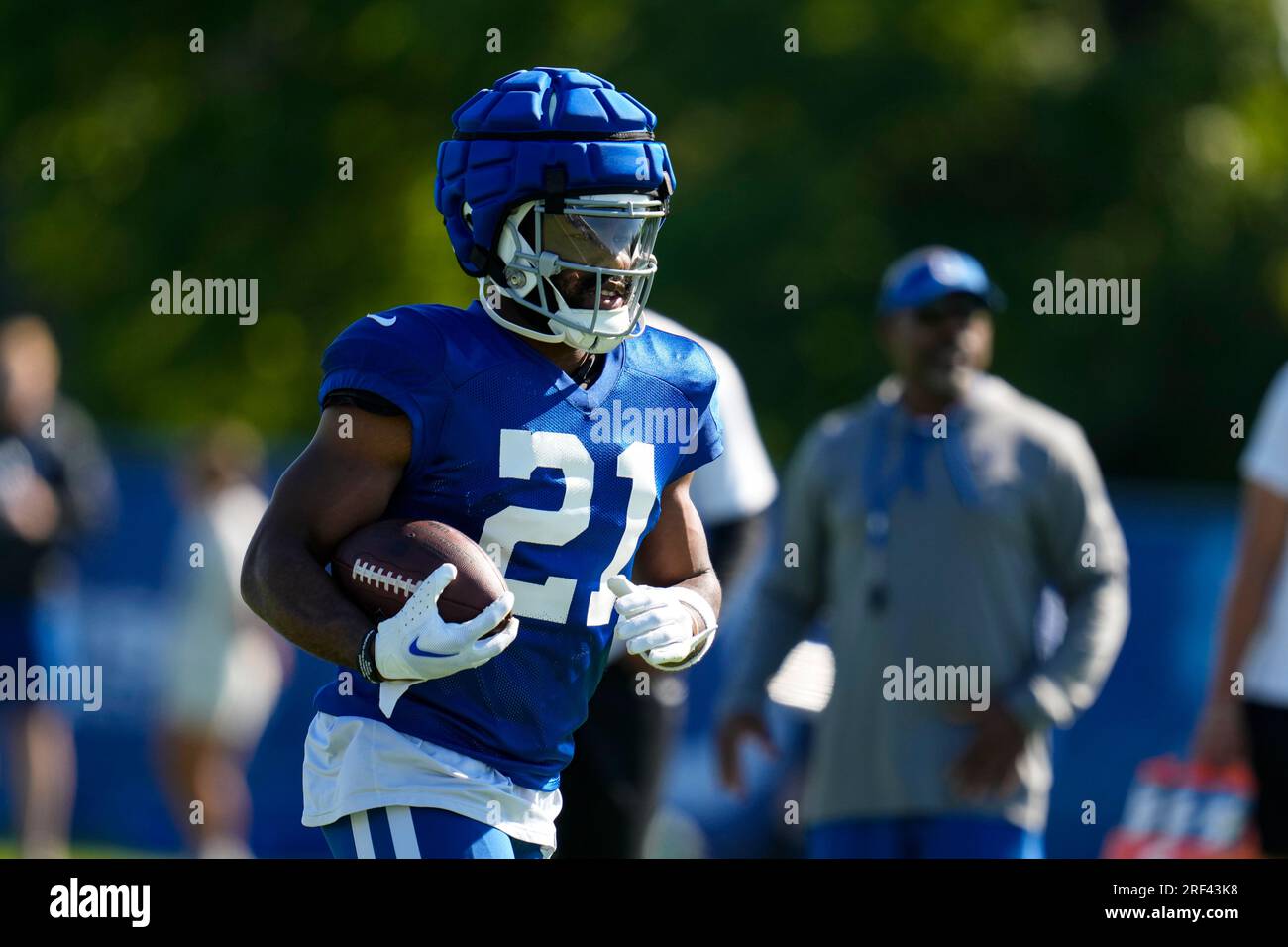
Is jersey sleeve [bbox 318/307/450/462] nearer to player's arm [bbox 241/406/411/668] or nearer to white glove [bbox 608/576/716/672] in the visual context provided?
player's arm [bbox 241/406/411/668]

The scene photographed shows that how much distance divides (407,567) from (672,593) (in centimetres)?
45

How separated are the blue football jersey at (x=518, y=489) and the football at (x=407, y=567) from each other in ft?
0.31

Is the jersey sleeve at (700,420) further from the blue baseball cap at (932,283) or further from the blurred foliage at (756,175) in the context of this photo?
the blurred foliage at (756,175)

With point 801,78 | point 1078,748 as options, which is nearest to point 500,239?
point 1078,748

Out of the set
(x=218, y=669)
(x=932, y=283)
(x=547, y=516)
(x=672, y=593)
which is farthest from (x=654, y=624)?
(x=218, y=669)

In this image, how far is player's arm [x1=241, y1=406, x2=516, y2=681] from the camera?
3.07m

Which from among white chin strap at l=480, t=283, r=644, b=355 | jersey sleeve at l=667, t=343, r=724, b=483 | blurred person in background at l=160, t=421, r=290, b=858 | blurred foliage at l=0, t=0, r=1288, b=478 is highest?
blurred foliage at l=0, t=0, r=1288, b=478

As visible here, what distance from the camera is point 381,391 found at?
307 cm

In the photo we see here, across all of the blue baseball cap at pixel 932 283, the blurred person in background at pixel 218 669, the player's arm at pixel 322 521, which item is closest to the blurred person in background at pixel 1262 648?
the blue baseball cap at pixel 932 283

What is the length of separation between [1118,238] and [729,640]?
205 inches

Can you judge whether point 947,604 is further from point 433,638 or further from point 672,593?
point 433,638

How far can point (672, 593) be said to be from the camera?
3.27m

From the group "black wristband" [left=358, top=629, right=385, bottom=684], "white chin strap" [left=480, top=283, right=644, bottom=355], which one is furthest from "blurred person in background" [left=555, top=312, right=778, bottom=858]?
"black wristband" [left=358, top=629, right=385, bottom=684]

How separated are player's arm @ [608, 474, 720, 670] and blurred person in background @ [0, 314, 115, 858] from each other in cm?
471
